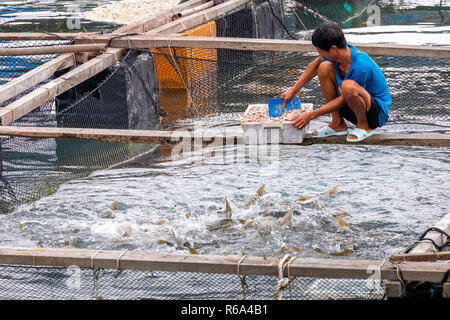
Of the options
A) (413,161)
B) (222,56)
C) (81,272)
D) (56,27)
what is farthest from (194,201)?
(56,27)

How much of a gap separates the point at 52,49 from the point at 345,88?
→ 11.1ft

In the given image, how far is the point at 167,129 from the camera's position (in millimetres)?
7918

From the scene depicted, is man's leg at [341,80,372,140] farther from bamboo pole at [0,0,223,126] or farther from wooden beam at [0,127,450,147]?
bamboo pole at [0,0,223,126]

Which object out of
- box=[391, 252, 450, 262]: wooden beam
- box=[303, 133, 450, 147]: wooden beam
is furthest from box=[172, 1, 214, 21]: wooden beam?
box=[391, 252, 450, 262]: wooden beam

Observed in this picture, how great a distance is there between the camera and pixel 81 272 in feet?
14.7

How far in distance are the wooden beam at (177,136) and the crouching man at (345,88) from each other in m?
0.13

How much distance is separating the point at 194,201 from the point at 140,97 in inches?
95.6

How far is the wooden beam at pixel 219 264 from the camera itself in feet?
10.0

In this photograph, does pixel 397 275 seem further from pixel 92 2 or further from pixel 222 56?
pixel 92 2

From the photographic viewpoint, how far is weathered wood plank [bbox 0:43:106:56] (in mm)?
6296

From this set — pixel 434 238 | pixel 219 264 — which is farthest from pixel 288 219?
pixel 219 264

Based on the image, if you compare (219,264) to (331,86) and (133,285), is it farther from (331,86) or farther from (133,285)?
(331,86)

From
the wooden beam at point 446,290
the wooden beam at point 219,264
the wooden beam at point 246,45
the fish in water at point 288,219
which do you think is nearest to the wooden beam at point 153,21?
the wooden beam at point 246,45

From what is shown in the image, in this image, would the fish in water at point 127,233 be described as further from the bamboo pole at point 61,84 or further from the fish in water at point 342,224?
the fish in water at point 342,224
